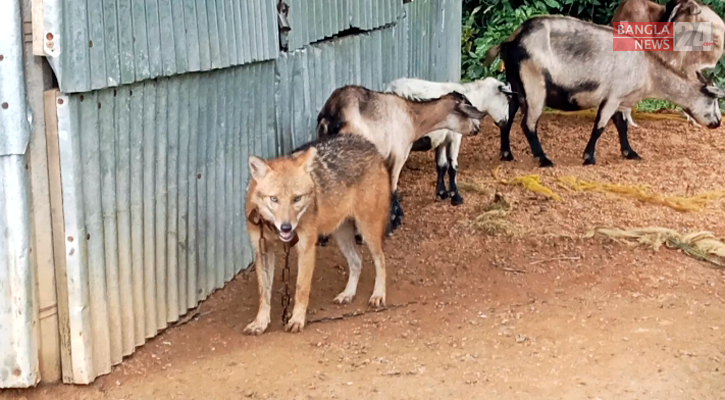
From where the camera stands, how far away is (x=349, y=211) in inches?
231

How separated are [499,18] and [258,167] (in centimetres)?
1119

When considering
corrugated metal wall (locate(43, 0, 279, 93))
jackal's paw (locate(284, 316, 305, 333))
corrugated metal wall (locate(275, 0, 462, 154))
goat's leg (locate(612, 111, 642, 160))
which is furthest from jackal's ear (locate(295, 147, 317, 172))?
goat's leg (locate(612, 111, 642, 160))

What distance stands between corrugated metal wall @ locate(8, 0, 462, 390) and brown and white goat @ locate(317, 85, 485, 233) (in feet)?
1.03

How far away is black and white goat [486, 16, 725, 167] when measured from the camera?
10414 millimetres

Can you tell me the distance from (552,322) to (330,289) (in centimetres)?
163

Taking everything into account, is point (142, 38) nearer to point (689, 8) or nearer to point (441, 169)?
point (441, 169)

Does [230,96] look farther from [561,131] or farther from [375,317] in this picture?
[561,131]

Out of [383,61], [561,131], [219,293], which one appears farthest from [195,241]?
[561,131]

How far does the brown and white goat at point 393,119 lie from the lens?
728cm

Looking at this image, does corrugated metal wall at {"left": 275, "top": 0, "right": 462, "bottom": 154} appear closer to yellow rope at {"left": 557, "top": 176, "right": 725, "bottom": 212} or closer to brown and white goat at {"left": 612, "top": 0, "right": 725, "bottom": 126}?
yellow rope at {"left": 557, "top": 176, "right": 725, "bottom": 212}

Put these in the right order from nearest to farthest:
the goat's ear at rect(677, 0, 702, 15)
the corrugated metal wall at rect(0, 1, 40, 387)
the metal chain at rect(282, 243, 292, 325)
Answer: the corrugated metal wall at rect(0, 1, 40, 387) → the metal chain at rect(282, 243, 292, 325) → the goat's ear at rect(677, 0, 702, 15)

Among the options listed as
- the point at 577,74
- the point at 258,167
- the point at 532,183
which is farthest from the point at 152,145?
the point at 577,74

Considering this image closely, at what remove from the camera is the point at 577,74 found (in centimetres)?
1047

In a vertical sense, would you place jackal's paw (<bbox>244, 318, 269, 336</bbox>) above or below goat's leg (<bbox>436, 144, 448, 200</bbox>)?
below
